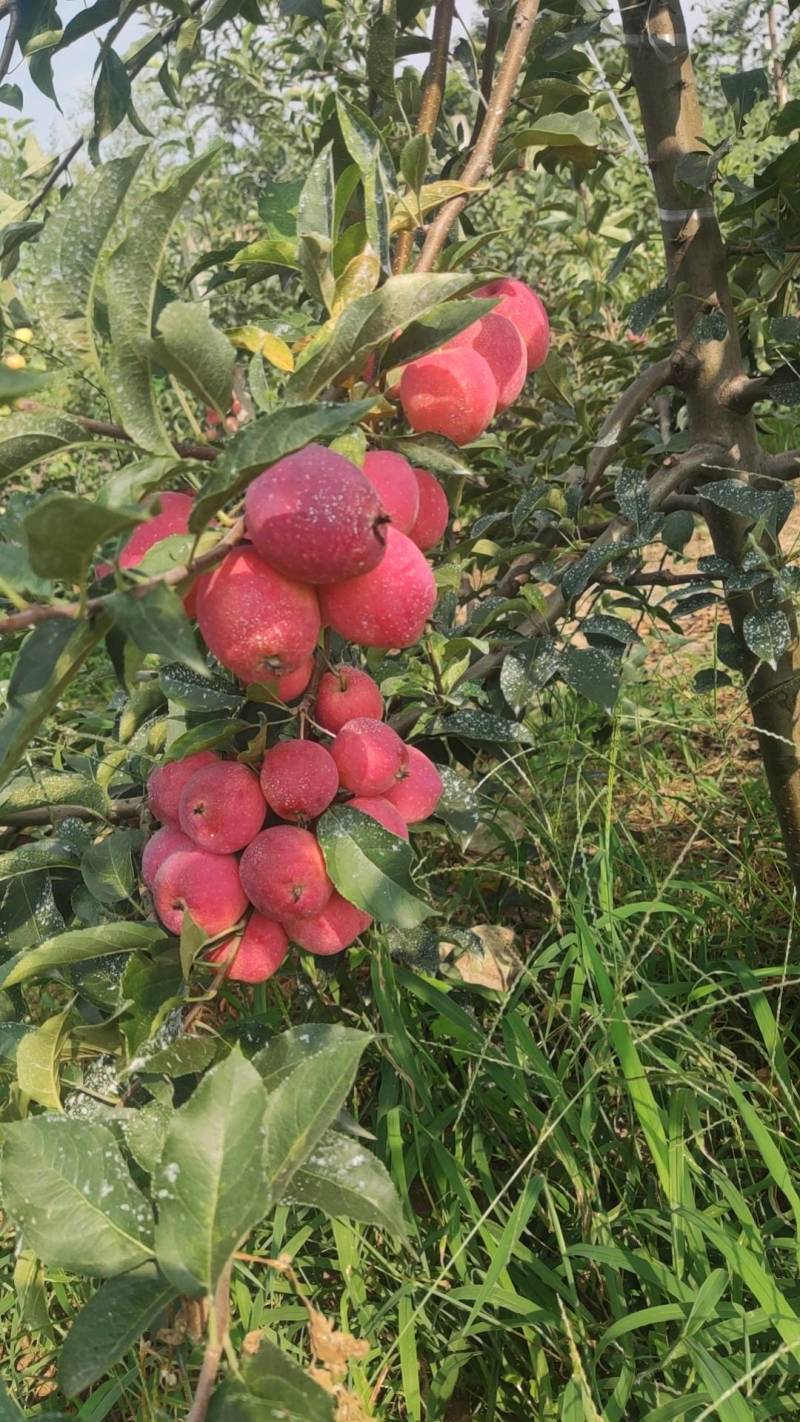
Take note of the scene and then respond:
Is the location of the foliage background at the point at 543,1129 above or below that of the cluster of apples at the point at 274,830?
below

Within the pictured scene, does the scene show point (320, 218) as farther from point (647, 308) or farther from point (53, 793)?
point (647, 308)

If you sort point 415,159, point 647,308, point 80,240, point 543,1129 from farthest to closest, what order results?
1. point 647,308
2. point 543,1129
3. point 415,159
4. point 80,240

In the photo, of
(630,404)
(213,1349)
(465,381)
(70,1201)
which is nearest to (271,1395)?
(213,1349)

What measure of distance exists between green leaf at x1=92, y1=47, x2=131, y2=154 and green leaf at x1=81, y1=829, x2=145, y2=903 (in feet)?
2.21

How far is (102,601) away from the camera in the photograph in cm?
43

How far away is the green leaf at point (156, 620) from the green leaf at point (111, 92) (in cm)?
78

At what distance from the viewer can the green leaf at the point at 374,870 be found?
638mm

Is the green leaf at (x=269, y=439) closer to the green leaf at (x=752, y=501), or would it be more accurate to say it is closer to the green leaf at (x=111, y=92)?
the green leaf at (x=752, y=501)

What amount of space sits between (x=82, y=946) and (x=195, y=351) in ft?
1.19

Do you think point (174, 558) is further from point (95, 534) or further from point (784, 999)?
point (784, 999)

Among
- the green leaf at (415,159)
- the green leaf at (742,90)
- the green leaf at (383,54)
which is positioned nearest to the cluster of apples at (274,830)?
the green leaf at (415,159)

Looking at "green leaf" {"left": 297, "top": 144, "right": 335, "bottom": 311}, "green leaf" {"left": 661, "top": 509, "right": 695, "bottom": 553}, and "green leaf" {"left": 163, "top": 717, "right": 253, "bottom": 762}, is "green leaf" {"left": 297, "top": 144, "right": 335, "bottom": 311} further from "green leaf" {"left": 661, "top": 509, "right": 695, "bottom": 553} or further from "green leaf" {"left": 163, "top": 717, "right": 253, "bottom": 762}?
"green leaf" {"left": 661, "top": 509, "right": 695, "bottom": 553}

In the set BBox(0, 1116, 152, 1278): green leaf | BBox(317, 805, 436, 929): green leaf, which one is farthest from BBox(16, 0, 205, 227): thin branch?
BBox(0, 1116, 152, 1278): green leaf

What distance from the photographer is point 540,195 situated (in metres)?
1.98
